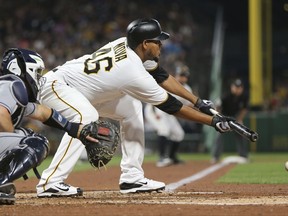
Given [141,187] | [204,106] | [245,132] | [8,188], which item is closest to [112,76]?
[204,106]

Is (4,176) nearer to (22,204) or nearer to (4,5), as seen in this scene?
(22,204)

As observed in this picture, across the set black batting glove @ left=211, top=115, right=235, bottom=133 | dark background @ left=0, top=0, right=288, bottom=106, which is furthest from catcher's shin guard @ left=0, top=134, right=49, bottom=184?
dark background @ left=0, top=0, right=288, bottom=106

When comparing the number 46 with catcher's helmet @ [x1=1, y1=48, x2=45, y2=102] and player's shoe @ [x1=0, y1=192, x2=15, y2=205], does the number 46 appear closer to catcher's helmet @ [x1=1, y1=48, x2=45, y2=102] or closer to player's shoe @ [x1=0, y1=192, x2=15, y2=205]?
catcher's helmet @ [x1=1, y1=48, x2=45, y2=102]

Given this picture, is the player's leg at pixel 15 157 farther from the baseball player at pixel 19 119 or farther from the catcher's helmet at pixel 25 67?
the catcher's helmet at pixel 25 67

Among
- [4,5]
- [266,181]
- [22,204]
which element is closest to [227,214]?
[22,204]

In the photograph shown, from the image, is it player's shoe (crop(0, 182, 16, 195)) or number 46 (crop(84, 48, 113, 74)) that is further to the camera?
number 46 (crop(84, 48, 113, 74))

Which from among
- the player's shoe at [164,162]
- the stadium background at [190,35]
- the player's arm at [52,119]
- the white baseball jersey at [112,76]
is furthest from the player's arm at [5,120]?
the stadium background at [190,35]
